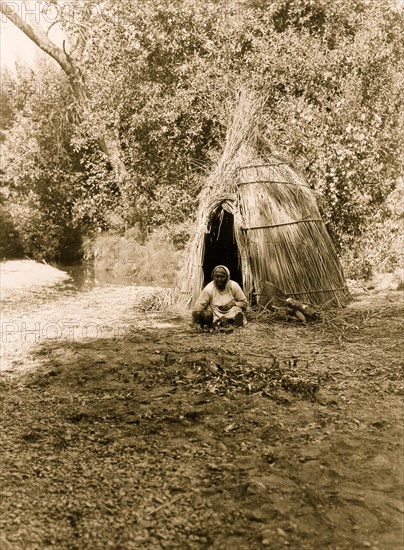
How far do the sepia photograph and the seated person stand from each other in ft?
0.08

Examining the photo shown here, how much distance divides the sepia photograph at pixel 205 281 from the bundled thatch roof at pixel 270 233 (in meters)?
0.03

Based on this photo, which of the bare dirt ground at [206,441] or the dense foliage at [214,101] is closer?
the bare dirt ground at [206,441]

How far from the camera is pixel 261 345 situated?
229 inches

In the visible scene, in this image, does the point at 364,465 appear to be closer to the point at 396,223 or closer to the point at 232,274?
the point at 232,274

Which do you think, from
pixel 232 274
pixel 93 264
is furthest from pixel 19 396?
pixel 93 264

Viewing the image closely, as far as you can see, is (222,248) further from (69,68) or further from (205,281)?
(69,68)

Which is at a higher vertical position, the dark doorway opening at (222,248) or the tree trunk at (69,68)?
the tree trunk at (69,68)

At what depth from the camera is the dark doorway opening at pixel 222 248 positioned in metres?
8.30

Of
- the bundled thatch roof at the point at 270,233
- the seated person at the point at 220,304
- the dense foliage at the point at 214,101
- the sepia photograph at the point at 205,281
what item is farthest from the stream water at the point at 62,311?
the dense foliage at the point at 214,101

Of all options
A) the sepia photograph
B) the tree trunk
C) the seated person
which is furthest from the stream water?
the tree trunk

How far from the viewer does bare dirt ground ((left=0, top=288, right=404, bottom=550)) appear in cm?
261

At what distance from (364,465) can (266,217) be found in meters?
4.66

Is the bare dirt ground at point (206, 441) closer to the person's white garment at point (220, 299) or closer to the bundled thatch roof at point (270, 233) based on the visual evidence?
the person's white garment at point (220, 299)

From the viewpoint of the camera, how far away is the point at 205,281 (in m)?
8.30
